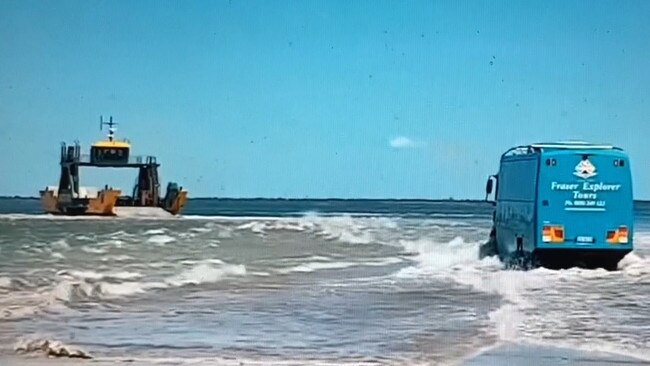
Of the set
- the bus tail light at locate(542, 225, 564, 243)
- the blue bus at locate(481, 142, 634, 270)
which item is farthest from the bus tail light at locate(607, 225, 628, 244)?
the bus tail light at locate(542, 225, 564, 243)

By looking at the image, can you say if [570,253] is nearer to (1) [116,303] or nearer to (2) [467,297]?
(2) [467,297]

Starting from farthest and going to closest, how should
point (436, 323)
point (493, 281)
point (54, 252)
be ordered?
1. point (54, 252)
2. point (493, 281)
3. point (436, 323)

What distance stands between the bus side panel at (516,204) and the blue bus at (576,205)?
22mm

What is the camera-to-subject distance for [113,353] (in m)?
8.91

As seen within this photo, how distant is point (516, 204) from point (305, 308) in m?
7.13

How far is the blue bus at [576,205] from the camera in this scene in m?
17.9

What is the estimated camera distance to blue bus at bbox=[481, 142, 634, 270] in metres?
17.9

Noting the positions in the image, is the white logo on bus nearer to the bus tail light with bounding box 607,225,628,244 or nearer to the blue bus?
the blue bus

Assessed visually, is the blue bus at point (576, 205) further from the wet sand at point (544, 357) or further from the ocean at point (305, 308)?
the wet sand at point (544, 357)

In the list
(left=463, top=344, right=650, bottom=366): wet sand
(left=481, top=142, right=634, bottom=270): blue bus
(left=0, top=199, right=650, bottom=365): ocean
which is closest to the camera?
(left=463, top=344, right=650, bottom=366): wet sand

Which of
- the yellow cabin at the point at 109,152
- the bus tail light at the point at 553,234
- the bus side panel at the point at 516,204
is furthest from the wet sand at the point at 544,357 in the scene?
the yellow cabin at the point at 109,152

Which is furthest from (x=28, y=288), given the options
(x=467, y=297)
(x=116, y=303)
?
(x=467, y=297)

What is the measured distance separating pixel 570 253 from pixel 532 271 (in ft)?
2.21

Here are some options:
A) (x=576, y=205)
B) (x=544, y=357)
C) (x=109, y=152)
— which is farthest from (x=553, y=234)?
(x=109, y=152)
